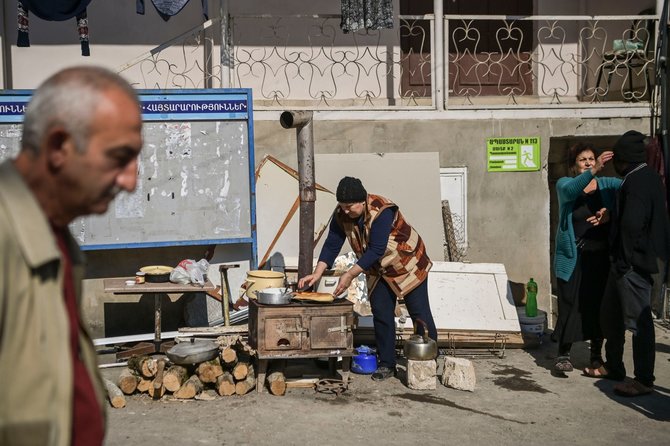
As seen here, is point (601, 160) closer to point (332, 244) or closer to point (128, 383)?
point (332, 244)

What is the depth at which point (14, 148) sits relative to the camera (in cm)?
802

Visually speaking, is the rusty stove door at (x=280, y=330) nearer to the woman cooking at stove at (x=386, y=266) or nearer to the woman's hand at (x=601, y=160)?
the woman cooking at stove at (x=386, y=266)

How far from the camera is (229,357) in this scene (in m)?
6.57

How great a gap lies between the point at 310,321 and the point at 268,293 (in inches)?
15.9

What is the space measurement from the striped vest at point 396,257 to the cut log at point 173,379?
176 cm

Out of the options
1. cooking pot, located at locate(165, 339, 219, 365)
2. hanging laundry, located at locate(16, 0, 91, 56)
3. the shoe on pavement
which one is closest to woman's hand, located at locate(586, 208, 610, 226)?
the shoe on pavement

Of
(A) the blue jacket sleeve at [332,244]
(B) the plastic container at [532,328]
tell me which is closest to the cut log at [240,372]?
(A) the blue jacket sleeve at [332,244]

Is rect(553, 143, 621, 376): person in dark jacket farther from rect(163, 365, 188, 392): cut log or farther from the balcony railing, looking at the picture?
rect(163, 365, 188, 392): cut log

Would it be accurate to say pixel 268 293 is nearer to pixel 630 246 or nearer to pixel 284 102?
pixel 630 246

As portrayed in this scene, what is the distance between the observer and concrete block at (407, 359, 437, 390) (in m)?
6.60

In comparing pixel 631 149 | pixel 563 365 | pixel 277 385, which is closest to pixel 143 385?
pixel 277 385

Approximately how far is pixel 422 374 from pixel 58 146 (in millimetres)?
5147

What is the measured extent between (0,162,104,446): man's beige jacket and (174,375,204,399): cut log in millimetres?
4620

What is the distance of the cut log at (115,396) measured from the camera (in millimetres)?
6223
